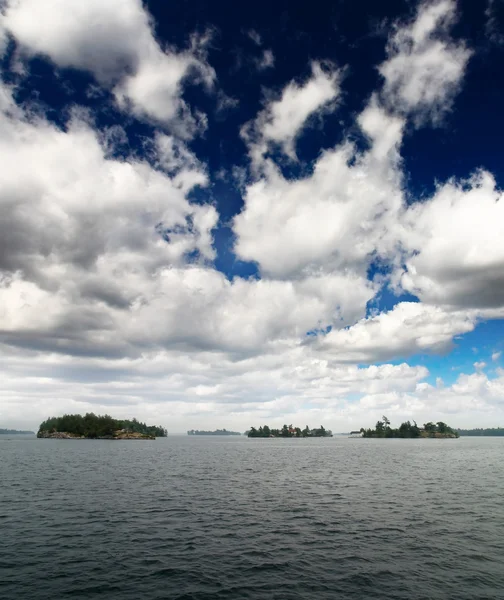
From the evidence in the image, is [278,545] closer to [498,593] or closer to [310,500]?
[498,593]

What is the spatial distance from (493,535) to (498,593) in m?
16.8

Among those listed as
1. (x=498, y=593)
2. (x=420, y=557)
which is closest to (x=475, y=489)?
(x=420, y=557)

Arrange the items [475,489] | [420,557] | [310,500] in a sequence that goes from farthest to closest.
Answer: [475,489], [310,500], [420,557]

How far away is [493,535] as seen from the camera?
4091 cm

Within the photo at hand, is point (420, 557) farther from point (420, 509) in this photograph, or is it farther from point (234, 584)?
point (420, 509)

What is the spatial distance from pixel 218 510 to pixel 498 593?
115 feet

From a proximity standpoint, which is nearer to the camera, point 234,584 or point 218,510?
point 234,584

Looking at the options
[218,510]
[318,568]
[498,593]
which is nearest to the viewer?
[498,593]

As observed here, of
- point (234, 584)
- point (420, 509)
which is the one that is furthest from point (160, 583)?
point (420, 509)

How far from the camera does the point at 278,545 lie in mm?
37562

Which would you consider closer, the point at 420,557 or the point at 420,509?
the point at 420,557

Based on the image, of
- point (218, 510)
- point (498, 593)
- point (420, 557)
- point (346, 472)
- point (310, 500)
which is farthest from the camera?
point (346, 472)

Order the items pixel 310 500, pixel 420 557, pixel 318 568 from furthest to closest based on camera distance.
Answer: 1. pixel 310 500
2. pixel 420 557
3. pixel 318 568

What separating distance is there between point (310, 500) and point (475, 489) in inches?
1356
